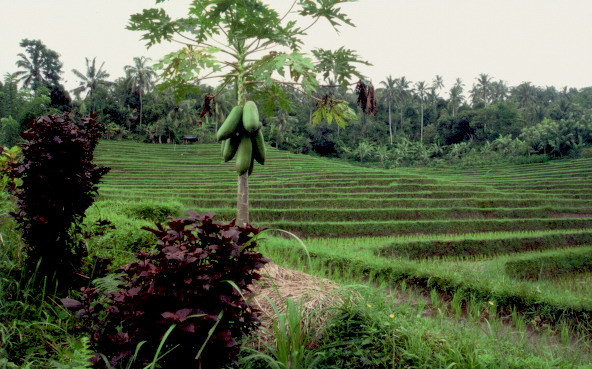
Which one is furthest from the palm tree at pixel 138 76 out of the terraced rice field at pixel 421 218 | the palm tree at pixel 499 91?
the palm tree at pixel 499 91

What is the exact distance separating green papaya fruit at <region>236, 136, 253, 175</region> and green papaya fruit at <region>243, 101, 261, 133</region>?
0.47ft

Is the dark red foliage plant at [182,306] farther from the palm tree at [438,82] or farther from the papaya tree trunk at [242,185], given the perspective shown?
the palm tree at [438,82]

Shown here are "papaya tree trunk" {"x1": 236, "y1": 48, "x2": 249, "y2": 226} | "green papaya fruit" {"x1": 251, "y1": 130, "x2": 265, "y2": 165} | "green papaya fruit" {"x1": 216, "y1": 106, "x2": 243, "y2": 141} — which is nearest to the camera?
"green papaya fruit" {"x1": 216, "y1": 106, "x2": 243, "y2": 141}

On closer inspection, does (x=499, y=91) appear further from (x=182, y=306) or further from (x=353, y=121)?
(x=182, y=306)

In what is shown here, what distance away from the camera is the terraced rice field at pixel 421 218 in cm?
806

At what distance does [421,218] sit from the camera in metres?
18.0

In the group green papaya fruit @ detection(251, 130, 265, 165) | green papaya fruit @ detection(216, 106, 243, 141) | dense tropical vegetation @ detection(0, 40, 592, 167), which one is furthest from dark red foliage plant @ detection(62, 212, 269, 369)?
dense tropical vegetation @ detection(0, 40, 592, 167)

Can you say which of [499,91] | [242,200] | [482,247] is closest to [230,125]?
[242,200]

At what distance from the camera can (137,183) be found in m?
25.8

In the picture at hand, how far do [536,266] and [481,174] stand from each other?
30397 mm

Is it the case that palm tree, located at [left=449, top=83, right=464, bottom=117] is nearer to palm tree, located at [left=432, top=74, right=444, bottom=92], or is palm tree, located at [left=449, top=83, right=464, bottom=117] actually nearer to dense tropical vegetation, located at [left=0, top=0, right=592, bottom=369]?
palm tree, located at [left=432, top=74, right=444, bottom=92]

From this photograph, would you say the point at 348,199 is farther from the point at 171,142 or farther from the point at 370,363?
the point at 171,142

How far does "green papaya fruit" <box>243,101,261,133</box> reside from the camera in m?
3.44

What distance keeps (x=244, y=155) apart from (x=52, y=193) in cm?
178
